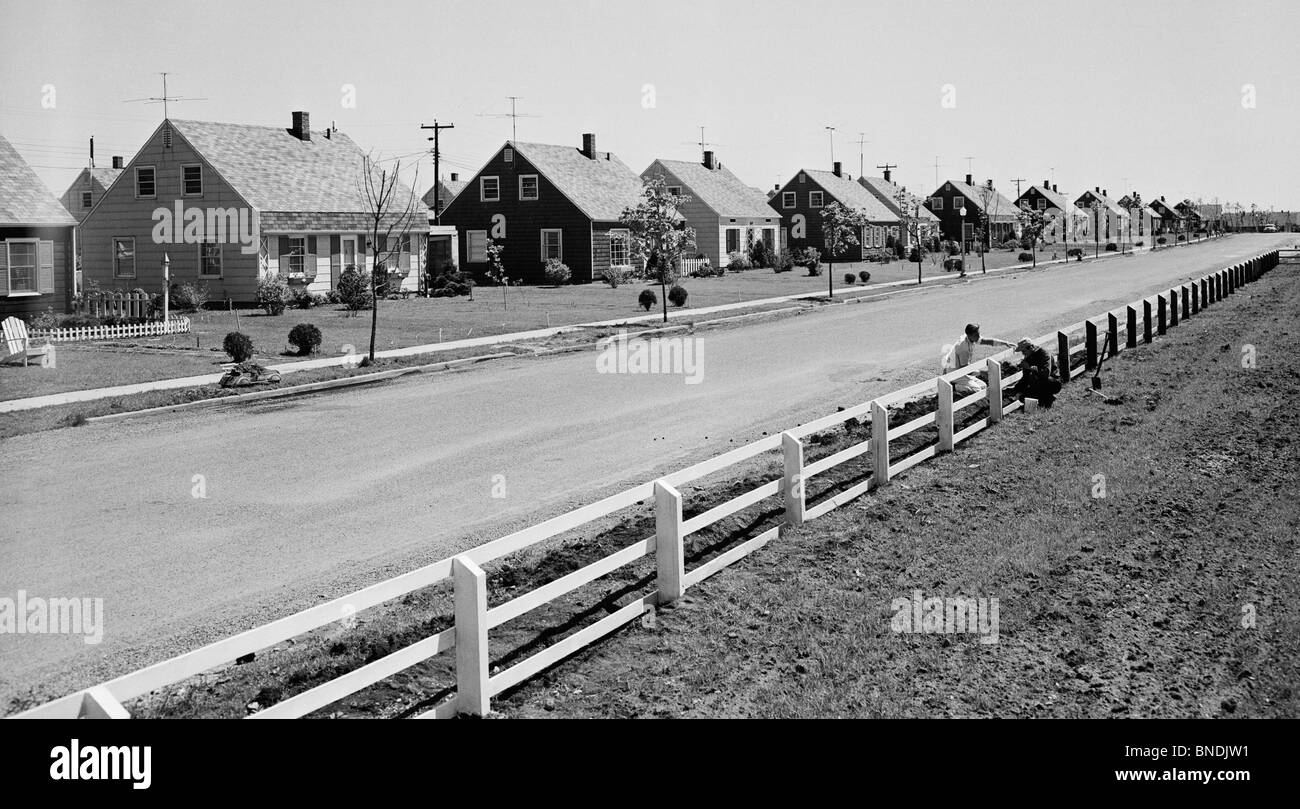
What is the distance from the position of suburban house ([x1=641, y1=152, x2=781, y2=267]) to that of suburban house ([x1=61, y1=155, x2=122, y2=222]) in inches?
1499

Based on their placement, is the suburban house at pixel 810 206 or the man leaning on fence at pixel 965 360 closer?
the man leaning on fence at pixel 965 360

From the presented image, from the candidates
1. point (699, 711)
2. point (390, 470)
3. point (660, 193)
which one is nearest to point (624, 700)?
point (699, 711)

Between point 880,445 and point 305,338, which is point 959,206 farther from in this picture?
point 880,445

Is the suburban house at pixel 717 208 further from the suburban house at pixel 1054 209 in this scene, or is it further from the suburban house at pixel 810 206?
the suburban house at pixel 1054 209

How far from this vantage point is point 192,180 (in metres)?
45.1

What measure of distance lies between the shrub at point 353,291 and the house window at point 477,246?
18.6 metres

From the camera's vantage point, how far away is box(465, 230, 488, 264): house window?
63281mm

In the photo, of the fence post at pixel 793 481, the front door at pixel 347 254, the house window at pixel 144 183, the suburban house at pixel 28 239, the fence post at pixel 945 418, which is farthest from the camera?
the front door at pixel 347 254

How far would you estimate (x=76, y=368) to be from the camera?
25750 mm

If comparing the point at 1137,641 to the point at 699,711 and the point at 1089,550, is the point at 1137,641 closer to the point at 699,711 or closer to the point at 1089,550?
the point at 1089,550

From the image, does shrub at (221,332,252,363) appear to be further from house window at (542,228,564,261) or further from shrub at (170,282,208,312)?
house window at (542,228,564,261)

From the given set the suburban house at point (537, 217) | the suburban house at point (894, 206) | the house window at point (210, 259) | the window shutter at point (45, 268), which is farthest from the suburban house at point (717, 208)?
the window shutter at point (45, 268)

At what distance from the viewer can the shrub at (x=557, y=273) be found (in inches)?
2351

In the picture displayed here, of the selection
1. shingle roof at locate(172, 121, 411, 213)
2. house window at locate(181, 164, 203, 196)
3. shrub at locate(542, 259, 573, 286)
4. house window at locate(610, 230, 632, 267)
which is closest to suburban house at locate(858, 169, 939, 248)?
house window at locate(610, 230, 632, 267)
